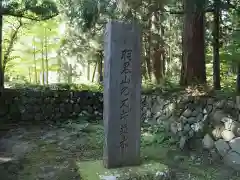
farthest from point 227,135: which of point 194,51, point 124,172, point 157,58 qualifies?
point 157,58

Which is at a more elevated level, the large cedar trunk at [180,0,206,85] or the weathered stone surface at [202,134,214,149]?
the large cedar trunk at [180,0,206,85]

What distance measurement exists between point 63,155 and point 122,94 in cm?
222

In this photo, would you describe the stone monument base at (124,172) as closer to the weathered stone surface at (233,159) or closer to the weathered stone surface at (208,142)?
the weathered stone surface at (233,159)

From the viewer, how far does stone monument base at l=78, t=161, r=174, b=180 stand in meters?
3.39

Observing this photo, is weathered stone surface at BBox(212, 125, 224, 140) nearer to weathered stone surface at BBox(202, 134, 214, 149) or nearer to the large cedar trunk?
weathered stone surface at BBox(202, 134, 214, 149)

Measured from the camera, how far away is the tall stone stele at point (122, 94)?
11.7ft

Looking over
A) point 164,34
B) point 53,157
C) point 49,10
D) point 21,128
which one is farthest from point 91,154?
point 164,34

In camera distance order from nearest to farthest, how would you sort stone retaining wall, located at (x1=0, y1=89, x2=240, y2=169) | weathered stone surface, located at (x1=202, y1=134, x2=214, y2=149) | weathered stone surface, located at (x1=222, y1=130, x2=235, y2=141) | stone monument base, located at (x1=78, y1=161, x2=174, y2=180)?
stone monument base, located at (x1=78, y1=161, x2=174, y2=180), weathered stone surface, located at (x1=222, y1=130, x2=235, y2=141), stone retaining wall, located at (x1=0, y1=89, x2=240, y2=169), weathered stone surface, located at (x1=202, y1=134, x2=214, y2=149)

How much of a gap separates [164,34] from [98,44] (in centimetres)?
263

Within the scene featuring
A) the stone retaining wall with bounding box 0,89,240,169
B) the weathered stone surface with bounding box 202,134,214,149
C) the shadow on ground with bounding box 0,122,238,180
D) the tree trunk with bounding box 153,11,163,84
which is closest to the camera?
the shadow on ground with bounding box 0,122,238,180

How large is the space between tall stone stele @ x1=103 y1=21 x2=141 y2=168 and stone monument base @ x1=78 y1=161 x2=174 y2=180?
113mm

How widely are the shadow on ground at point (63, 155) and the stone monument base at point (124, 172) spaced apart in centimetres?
40

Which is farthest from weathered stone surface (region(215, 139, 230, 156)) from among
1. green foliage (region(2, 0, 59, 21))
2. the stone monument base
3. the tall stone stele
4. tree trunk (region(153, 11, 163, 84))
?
green foliage (region(2, 0, 59, 21))

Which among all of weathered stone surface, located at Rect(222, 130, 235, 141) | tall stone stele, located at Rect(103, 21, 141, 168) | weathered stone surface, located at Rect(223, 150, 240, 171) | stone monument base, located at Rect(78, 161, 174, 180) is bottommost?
weathered stone surface, located at Rect(223, 150, 240, 171)
